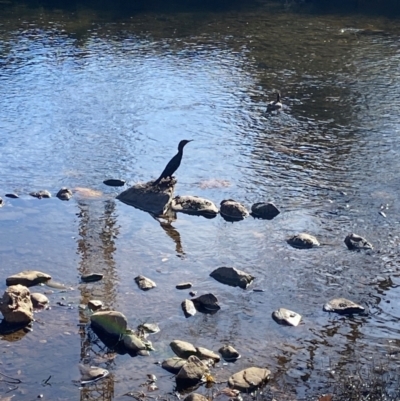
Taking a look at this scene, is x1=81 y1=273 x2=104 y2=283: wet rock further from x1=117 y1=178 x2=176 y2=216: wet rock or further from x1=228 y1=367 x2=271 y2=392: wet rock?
x1=228 y1=367 x2=271 y2=392: wet rock

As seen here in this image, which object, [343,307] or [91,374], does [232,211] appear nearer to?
[343,307]

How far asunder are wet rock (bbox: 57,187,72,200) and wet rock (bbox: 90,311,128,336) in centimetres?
316

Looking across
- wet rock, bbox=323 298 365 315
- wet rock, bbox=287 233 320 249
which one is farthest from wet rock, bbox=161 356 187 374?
wet rock, bbox=287 233 320 249

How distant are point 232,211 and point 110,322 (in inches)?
115

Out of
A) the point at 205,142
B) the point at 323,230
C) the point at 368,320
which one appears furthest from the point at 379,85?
the point at 368,320

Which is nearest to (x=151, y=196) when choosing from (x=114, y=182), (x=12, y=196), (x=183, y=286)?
(x=114, y=182)

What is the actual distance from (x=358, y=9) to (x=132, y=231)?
15907mm

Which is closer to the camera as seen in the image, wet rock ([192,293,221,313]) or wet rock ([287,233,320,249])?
wet rock ([192,293,221,313])

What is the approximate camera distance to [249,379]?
19.0 feet

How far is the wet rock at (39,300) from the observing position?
6.93 meters

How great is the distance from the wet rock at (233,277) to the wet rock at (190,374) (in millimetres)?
1641

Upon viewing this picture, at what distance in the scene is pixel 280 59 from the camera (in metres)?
16.4

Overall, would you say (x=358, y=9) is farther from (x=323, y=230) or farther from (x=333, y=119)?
Result: (x=323, y=230)

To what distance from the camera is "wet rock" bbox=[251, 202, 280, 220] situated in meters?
8.98
